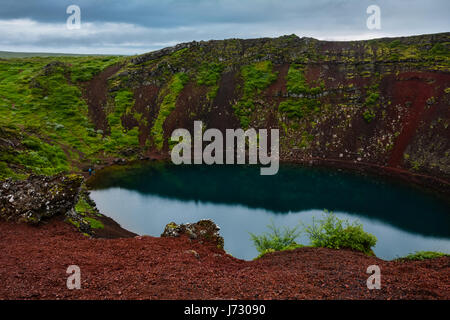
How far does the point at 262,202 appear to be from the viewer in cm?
4900

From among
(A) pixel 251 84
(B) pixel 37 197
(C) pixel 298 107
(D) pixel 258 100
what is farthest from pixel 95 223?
(A) pixel 251 84

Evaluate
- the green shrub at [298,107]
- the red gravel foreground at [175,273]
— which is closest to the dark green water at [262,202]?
the red gravel foreground at [175,273]

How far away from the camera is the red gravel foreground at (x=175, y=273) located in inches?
492

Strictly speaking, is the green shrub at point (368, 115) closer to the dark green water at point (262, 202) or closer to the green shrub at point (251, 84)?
the dark green water at point (262, 202)

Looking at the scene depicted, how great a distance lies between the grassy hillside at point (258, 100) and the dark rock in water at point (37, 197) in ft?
96.7

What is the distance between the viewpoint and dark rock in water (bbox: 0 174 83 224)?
21953 millimetres

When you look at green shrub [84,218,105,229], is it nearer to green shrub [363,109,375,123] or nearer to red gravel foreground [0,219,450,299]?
red gravel foreground [0,219,450,299]

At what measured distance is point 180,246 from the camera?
20.5 m

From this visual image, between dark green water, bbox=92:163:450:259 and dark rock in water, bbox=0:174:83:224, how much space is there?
15806mm

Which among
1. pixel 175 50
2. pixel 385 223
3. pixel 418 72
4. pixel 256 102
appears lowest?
pixel 385 223
